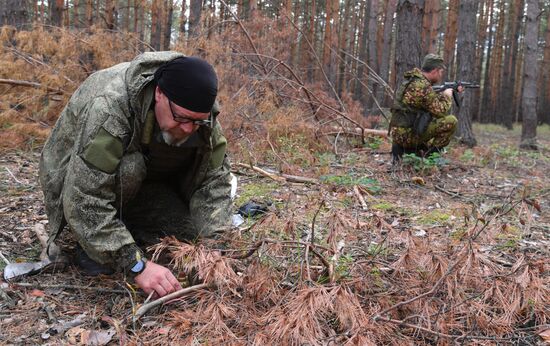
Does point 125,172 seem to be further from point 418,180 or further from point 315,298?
point 418,180

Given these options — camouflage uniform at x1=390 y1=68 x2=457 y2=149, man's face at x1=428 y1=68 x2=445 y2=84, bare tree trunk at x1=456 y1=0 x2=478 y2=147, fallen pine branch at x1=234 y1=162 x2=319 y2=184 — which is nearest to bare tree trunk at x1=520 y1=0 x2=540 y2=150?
bare tree trunk at x1=456 y1=0 x2=478 y2=147

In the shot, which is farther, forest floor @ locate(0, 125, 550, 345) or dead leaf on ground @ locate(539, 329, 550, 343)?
dead leaf on ground @ locate(539, 329, 550, 343)

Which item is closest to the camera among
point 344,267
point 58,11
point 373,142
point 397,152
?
point 344,267

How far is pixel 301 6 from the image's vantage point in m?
23.8

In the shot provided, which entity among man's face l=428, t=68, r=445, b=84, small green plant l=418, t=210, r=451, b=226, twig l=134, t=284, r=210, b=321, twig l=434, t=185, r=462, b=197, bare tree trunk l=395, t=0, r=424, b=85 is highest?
bare tree trunk l=395, t=0, r=424, b=85

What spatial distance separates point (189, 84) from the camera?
1985 mm

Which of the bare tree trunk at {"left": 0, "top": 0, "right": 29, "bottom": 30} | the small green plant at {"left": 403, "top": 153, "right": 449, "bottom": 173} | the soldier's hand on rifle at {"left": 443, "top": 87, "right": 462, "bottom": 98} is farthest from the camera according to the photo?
the bare tree trunk at {"left": 0, "top": 0, "right": 29, "bottom": 30}

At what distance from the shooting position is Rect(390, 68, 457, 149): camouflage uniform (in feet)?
17.7

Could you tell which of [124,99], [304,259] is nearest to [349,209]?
[304,259]

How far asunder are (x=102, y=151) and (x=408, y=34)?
582 cm

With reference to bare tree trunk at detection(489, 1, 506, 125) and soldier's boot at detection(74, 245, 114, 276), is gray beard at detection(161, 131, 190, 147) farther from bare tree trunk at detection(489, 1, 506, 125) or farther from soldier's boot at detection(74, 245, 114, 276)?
bare tree trunk at detection(489, 1, 506, 125)

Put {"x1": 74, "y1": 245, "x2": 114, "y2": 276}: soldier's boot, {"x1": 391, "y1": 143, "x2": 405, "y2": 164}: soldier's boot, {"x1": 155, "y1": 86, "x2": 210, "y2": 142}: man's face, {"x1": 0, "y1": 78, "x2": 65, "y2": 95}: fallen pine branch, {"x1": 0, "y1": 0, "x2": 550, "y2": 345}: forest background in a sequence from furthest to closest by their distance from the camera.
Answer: {"x1": 391, "y1": 143, "x2": 405, "y2": 164}: soldier's boot, {"x1": 0, "y1": 78, "x2": 65, "y2": 95}: fallen pine branch, {"x1": 74, "y1": 245, "x2": 114, "y2": 276}: soldier's boot, {"x1": 155, "y1": 86, "x2": 210, "y2": 142}: man's face, {"x1": 0, "y1": 0, "x2": 550, "y2": 345}: forest background

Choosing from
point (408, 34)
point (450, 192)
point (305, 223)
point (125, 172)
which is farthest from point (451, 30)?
point (125, 172)

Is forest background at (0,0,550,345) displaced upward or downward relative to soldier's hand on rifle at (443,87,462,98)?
downward
